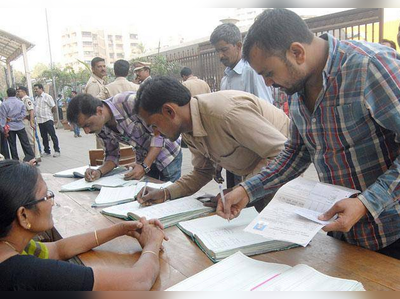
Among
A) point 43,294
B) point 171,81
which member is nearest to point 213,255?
point 43,294

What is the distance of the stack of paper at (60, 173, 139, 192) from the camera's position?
2491mm

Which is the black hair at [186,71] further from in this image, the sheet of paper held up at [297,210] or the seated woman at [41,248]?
the sheet of paper held up at [297,210]

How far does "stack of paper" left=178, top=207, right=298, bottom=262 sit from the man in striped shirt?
0.86 ft

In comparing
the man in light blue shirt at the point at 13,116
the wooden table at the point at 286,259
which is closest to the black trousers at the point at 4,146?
the man in light blue shirt at the point at 13,116

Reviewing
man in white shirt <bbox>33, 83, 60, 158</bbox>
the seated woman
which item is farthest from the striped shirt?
the seated woman

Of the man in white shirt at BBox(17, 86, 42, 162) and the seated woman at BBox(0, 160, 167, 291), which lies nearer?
the seated woman at BBox(0, 160, 167, 291)

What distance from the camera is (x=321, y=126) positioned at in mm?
1291

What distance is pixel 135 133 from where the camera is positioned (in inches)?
110

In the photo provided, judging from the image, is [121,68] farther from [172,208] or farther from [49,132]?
[49,132]

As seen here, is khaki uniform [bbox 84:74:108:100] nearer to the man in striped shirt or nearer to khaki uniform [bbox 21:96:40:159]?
khaki uniform [bbox 21:96:40:159]

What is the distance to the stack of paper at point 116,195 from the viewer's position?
209cm

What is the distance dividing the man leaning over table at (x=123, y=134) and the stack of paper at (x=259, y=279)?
5.14ft

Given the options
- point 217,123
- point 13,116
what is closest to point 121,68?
point 217,123

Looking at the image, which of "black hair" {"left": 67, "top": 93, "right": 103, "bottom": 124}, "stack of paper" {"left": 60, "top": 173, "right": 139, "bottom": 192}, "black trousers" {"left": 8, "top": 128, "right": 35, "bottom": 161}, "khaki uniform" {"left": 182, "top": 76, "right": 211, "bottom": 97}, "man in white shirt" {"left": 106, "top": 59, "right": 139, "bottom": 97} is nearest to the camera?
"stack of paper" {"left": 60, "top": 173, "right": 139, "bottom": 192}
